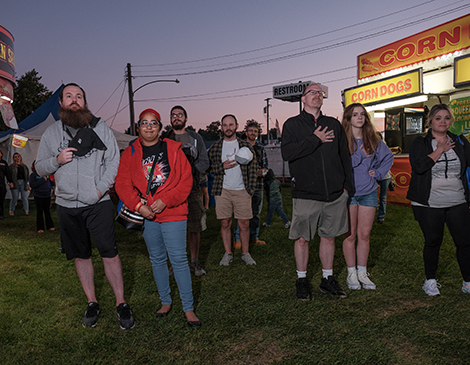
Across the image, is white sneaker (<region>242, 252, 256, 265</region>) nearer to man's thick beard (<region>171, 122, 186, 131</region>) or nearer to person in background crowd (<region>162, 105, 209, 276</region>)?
person in background crowd (<region>162, 105, 209, 276</region>)

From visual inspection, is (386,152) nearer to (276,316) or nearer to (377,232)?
(276,316)

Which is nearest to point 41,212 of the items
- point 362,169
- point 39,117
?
point 362,169

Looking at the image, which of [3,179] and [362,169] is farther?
[3,179]

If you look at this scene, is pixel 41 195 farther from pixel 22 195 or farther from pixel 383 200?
pixel 383 200

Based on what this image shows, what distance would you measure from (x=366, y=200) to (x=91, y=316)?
3.13m

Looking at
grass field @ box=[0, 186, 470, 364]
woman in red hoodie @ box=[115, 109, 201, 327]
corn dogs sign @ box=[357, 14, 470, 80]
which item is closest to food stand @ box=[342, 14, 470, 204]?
corn dogs sign @ box=[357, 14, 470, 80]

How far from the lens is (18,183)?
12141mm

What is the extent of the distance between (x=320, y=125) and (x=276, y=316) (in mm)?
2019

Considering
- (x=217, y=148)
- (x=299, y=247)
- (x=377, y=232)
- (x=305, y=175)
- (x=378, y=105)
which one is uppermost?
(x=378, y=105)

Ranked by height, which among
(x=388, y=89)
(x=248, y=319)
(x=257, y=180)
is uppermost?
(x=388, y=89)

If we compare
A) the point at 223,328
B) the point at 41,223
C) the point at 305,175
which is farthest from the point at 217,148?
the point at 41,223

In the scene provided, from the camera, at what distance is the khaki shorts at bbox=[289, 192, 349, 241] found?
3729mm

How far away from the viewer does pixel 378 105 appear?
40.3 feet

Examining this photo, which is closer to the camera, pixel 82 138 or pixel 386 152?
pixel 82 138
